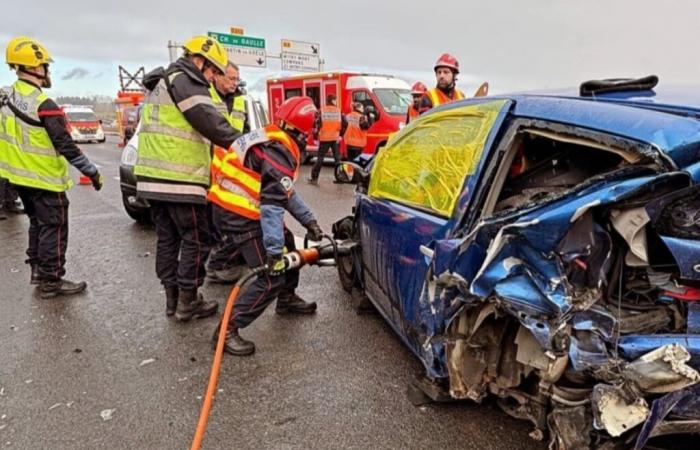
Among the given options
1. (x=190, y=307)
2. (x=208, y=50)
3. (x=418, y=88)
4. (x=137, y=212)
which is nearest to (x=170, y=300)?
(x=190, y=307)

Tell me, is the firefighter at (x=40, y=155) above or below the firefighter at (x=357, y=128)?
below

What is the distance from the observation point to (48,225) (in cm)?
420

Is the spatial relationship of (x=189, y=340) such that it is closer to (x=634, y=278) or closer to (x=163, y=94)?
(x=163, y=94)

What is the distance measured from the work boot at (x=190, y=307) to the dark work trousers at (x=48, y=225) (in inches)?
50.2

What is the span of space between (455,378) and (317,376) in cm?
100

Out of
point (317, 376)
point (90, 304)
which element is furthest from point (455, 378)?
point (90, 304)

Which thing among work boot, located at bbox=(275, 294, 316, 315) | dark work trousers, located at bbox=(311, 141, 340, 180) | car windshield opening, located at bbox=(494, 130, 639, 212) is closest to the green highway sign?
dark work trousers, located at bbox=(311, 141, 340, 180)

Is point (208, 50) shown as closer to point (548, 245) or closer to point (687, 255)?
point (548, 245)

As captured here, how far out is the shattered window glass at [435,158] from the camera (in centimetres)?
230

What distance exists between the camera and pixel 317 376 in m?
2.92

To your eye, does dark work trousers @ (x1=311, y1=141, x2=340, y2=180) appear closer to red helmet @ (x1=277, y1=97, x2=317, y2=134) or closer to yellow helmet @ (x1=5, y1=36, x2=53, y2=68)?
yellow helmet @ (x1=5, y1=36, x2=53, y2=68)

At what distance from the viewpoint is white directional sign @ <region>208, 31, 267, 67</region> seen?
2316cm

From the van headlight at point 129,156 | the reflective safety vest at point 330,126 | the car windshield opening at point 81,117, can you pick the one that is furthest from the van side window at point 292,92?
the car windshield opening at point 81,117

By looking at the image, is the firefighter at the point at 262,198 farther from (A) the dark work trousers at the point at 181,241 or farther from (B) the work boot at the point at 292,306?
(B) the work boot at the point at 292,306
